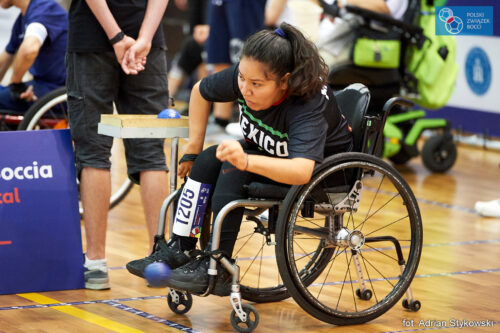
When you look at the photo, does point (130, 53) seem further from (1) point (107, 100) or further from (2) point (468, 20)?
(2) point (468, 20)

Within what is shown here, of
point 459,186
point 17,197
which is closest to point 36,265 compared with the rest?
point 17,197

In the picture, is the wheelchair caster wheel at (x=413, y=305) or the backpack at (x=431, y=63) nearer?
the wheelchair caster wheel at (x=413, y=305)

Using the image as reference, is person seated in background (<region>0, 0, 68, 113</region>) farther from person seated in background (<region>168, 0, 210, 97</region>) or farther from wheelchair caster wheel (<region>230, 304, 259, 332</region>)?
person seated in background (<region>168, 0, 210, 97</region>)

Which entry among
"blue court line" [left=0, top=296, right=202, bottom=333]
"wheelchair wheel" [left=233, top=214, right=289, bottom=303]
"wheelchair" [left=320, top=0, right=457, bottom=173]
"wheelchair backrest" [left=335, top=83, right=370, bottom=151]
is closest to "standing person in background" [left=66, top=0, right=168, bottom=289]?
"blue court line" [left=0, top=296, right=202, bottom=333]

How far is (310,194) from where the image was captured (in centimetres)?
271

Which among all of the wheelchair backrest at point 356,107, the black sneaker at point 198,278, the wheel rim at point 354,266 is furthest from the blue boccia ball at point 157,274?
the wheelchair backrest at point 356,107

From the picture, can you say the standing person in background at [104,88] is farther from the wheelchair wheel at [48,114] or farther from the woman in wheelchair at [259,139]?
the wheelchair wheel at [48,114]

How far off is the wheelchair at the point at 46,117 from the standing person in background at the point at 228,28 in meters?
2.08

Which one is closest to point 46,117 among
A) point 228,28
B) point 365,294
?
point 365,294

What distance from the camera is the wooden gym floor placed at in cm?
274

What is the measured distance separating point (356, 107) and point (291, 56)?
396mm

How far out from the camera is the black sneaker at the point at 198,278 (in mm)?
2562

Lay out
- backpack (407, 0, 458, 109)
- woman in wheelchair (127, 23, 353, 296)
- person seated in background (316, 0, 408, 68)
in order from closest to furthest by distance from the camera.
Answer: woman in wheelchair (127, 23, 353, 296), person seated in background (316, 0, 408, 68), backpack (407, 0, 458, 109)

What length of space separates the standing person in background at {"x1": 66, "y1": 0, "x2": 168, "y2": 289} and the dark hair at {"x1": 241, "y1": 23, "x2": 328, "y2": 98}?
0.70m
